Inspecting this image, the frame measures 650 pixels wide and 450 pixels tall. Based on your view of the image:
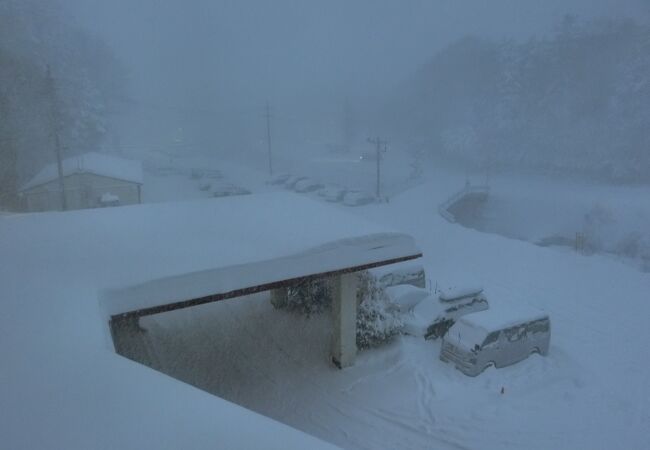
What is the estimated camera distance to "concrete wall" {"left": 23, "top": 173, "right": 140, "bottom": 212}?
25.2 m

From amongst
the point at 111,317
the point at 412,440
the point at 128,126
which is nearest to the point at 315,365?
the point at 412,440

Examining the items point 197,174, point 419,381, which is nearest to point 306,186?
point 197,174

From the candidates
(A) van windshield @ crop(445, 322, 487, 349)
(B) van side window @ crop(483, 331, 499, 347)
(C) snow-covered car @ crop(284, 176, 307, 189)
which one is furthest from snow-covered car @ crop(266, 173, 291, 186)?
(B) van side window @ crop(483, 331, 499, 347)

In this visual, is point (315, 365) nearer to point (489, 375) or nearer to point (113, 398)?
point (489, 375)

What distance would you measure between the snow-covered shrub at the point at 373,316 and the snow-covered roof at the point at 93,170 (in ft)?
65.5

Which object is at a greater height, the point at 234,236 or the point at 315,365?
the point at 234,236

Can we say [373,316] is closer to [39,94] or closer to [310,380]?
[310,380]

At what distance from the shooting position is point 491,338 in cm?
1055

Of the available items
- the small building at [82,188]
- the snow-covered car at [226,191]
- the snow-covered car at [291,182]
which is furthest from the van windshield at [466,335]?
the snow-covered car at [291,182]

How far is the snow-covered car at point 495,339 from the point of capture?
10406mm

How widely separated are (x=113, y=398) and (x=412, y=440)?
251 inches

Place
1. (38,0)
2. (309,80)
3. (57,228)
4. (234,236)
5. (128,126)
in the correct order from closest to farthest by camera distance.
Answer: (234,236)
(57,228)
(38,0)
(128,126)
(309,80)

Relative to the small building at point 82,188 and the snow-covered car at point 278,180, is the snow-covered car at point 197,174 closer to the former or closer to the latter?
the snow-covered car at point 278,180

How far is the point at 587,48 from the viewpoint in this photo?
182ft
